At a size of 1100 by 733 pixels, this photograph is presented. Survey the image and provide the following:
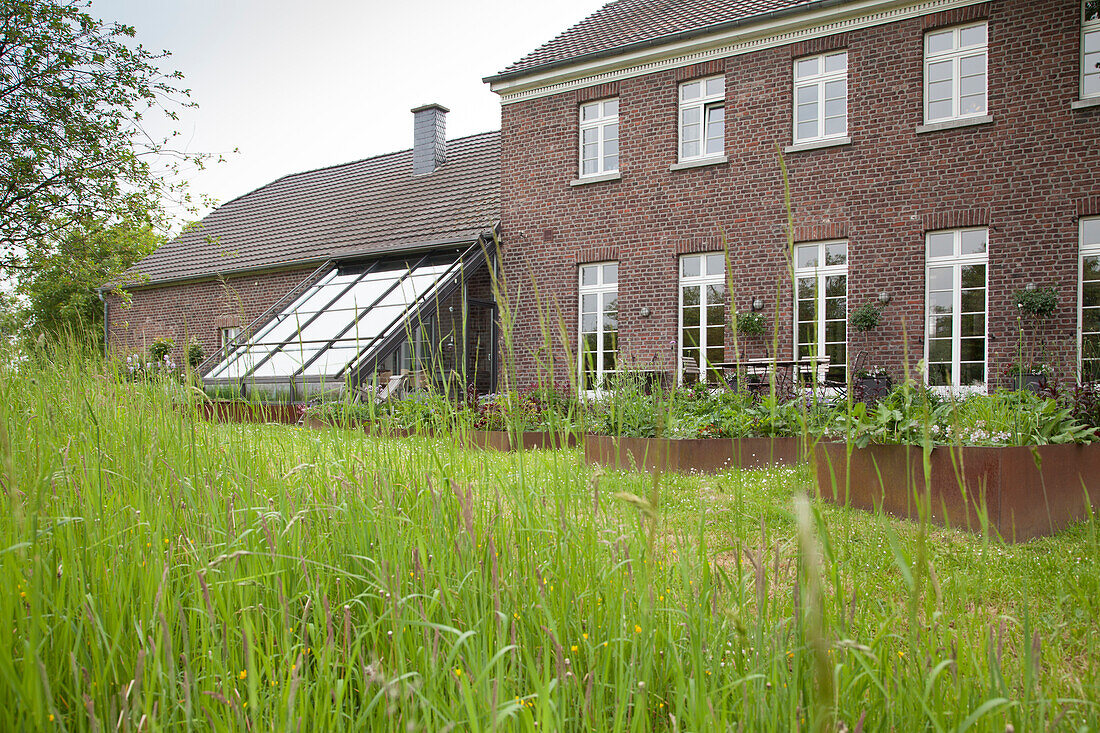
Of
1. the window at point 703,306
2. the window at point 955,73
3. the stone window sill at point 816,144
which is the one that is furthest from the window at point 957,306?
the window at point 703,306

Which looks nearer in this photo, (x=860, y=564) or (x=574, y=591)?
(x=574, y=591)

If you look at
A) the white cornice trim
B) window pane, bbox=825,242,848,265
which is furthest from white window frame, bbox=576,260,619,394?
window pane, bbox=825,242,848,265

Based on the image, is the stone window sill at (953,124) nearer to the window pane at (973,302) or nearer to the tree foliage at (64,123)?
the window pane at (973,302)

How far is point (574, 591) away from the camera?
1.74m

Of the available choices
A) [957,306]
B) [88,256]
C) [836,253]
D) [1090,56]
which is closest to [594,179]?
[836,253]

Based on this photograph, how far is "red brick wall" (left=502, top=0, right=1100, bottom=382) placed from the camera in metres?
9.78

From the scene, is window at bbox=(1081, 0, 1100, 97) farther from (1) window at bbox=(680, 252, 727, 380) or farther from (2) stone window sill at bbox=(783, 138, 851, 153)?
(1) window at bbox=(680, 252, 727, 380)

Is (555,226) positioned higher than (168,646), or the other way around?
(555,226)

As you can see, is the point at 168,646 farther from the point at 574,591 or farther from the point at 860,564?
the point at 860,564

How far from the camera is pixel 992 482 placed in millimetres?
4184

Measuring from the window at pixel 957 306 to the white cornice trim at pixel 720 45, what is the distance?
3317mm

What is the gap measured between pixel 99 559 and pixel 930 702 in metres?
1.83

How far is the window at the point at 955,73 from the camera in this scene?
406 inches

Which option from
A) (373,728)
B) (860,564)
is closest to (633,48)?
(860,564)
